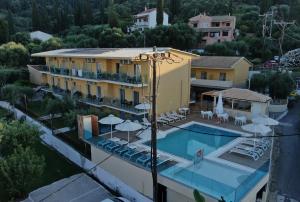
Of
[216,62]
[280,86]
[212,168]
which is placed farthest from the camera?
[216,62]

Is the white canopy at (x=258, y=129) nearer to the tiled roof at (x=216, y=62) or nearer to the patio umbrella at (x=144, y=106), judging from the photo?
the patio umbrella at (x=144, y=106)

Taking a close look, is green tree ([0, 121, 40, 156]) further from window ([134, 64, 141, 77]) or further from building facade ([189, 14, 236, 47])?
building facade ([189, 14, 236, 47])

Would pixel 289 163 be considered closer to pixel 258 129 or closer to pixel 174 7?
pixel 258 129

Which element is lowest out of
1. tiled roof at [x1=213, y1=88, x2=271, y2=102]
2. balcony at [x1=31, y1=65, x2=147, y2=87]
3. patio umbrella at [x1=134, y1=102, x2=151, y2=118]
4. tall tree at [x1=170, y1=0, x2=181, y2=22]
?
patio umbrella at [x1=134, y1=102, x2=151, y2=118]

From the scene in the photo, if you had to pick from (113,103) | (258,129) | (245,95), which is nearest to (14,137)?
(113,103)

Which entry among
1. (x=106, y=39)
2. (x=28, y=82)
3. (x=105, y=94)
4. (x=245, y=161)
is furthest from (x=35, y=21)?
(x=245, y=161)

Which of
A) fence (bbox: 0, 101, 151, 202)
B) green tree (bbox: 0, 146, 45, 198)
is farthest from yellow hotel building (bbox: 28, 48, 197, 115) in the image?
green tree (bbox: 0, 146, 45, 198)

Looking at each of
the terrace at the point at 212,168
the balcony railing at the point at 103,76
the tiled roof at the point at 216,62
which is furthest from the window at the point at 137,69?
the tiled roof at the point at 216,62
